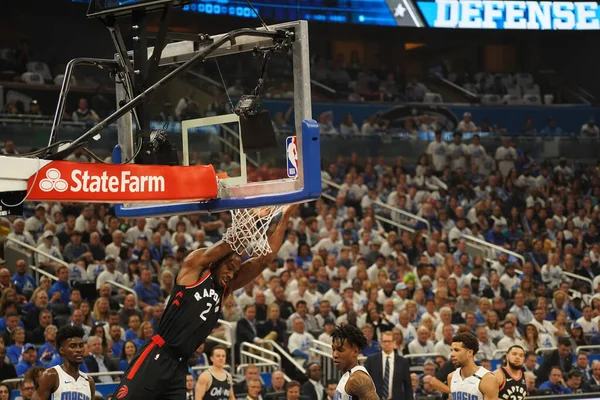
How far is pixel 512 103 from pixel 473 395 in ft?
55.2

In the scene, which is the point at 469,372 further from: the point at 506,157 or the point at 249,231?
the point at 506,157

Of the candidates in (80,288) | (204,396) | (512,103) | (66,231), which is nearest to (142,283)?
(80,288)

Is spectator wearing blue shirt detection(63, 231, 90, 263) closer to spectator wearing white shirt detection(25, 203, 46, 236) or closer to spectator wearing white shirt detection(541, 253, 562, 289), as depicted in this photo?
spectator wearing white shirt detection(25, 203, 46, 236)

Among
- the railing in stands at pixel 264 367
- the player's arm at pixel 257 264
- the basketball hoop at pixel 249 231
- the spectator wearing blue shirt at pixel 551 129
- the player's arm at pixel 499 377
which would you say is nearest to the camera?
the basketball hoop at pixel 249 231

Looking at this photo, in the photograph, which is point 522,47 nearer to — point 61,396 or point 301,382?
point 301,382

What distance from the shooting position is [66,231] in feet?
49.0

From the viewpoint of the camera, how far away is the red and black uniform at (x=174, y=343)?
6.75m

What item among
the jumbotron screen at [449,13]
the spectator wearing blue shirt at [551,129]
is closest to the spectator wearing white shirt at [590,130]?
the spectator wearing blue shirt at [551,129]

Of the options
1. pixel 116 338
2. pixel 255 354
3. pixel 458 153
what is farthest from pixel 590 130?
pixel 116 338

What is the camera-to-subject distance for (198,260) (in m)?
6.82

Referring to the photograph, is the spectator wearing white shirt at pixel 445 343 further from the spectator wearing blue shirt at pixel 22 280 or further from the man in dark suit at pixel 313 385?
the spectator wearing blue shirt at pixel 22 280

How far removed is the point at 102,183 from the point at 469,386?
3789mm

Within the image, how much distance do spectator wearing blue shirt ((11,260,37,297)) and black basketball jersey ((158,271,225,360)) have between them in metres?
6.68

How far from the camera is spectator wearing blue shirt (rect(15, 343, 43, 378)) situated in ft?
36.0
